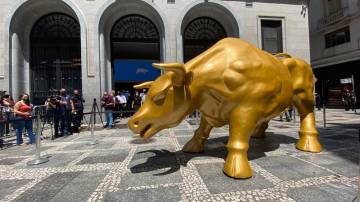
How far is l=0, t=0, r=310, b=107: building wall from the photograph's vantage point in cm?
1357

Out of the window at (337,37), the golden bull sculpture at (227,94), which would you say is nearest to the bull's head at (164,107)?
the golden bull sculpture at (227,94)

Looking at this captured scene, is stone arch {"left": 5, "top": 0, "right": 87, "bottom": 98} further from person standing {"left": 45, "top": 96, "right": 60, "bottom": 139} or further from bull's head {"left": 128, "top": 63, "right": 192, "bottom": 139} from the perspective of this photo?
bull's head {"left": 128, "top": 63, "right": 192, "bottom": 139}

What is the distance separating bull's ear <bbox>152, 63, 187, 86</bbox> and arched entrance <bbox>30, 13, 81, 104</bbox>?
12843 mm

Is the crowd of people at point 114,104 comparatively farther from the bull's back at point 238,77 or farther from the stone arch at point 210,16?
the bull's back at point 238,77

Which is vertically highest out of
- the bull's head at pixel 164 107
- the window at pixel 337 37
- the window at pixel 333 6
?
the window at pixel 333 6

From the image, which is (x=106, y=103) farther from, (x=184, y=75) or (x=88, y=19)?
(x=184, y=75)

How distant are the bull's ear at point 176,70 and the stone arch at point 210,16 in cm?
1070

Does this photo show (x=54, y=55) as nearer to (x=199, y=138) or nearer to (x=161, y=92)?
(x=199, y=138)

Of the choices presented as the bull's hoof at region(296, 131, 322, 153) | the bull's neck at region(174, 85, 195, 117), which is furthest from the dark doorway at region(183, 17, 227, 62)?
the bull's neck at region(174, 85, 195, 117)

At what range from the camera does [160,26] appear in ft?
49.0

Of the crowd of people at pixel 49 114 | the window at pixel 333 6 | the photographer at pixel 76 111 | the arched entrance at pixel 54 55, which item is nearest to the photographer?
the crowd of people at pixel 49 114

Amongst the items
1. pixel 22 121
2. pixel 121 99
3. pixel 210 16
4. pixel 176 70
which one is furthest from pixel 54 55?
pixel 176 70

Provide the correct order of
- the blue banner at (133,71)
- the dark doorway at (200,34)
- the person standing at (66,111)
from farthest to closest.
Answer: the dark doorway at (200,34), the blue banner at (133,71), the person standing at (66,111)

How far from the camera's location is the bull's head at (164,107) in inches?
157
